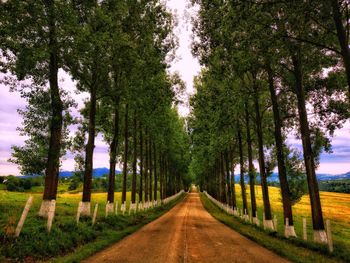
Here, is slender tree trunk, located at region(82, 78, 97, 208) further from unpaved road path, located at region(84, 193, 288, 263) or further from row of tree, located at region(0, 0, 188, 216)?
unpaved road path, located at region(84, 193, 288, 263)

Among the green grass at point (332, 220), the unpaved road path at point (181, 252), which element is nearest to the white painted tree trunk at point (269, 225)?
the green grass at point (332, 220)

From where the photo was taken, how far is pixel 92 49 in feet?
60.9

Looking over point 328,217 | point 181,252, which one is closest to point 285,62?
point 181,252

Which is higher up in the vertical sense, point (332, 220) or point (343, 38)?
point (343, 38)

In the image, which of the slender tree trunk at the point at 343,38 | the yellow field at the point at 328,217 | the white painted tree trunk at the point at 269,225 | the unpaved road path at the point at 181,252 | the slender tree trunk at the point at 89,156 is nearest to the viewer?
the unpaved road path at the point at 181,252

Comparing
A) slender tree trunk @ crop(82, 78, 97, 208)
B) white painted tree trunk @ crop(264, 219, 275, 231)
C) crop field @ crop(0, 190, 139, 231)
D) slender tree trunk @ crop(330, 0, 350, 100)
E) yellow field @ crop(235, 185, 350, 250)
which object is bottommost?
yellow field @ crop(235, 185, 350, 250)

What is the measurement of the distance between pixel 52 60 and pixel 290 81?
15536mm

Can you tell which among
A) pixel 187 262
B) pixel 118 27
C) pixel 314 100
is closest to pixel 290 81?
pixel 314 100

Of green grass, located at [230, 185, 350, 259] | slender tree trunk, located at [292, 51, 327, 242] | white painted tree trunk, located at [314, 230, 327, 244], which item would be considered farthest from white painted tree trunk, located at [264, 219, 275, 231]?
white painted tree trunk, located at [314, 230, 327, 244]

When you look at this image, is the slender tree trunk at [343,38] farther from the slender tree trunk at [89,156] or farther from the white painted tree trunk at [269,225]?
the slender tree trunk at [89,156]

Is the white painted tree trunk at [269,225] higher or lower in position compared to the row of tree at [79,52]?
lower

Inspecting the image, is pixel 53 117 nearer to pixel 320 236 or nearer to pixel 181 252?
pixel 181 252

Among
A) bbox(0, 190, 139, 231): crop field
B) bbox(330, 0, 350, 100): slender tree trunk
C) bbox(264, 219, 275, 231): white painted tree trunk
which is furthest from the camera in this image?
bbox(264, 219, 275, 231): white painted tree trunk

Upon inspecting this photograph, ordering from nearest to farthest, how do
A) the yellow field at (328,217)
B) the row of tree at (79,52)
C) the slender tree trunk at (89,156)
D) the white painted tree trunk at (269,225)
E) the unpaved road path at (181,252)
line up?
1. the unpaved road path at (181,252)
2. the row of tree at (79,52)
3. the slender tree trunk at (89,156)
4. the white painted tree trunk at (269,225)
5. the yellow field at (328,217)
